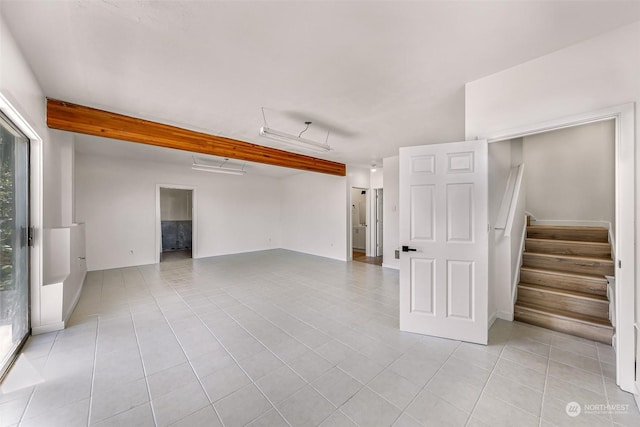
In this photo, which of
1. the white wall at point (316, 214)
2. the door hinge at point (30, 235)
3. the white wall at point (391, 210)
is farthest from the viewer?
the white wall at point (316, 214)

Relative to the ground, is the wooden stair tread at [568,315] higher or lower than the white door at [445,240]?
lower

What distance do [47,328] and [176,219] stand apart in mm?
6343

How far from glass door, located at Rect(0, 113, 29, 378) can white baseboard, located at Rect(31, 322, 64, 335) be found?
11cm

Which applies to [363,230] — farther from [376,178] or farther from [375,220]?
[376,178]

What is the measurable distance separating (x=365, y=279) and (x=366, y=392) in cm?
310

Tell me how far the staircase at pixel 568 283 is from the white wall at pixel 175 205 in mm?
9078

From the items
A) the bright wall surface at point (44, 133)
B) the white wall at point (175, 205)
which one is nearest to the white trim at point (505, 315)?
the bright wall surface at point (44, 133)

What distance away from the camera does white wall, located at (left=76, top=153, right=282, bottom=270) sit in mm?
5477

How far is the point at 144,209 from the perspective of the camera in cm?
612

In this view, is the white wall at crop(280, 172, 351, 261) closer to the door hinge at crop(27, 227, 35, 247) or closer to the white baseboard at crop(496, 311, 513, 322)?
the white baseboard at crop(496, 311, 513, 322)

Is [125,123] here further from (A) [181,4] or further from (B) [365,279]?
(B) [365,279]

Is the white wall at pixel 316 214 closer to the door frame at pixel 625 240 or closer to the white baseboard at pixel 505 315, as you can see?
the white baseboard at pixel 505 315

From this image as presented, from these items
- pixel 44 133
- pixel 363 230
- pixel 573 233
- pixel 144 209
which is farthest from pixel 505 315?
pixel 144 209

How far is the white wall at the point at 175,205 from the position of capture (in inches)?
329
